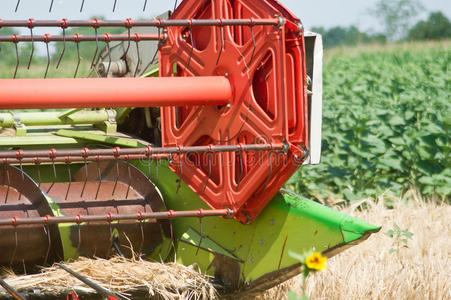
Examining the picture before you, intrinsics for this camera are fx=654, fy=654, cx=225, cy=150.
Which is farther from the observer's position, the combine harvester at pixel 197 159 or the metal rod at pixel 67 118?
the metal rod at pixel 67 118

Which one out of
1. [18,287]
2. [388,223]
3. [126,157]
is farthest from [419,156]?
[18,287]

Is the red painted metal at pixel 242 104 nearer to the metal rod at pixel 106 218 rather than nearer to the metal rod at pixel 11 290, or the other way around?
the metal rod at pixel 106 218

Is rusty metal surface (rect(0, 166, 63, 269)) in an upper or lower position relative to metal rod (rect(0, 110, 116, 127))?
lower

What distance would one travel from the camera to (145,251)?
329 cm

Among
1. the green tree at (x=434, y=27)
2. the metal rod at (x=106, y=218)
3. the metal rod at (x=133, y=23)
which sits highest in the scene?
the metal rod at (x=133, y=23)

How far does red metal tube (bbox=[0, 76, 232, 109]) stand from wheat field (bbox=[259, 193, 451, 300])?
1033 millimetres

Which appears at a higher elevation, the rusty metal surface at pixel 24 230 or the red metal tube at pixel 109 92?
the red metal tube at pixel 109 92

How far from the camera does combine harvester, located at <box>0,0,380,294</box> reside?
271 centimetres

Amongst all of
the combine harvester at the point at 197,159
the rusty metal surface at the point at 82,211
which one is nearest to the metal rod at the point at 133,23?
the combine harvester at the point at 197,159

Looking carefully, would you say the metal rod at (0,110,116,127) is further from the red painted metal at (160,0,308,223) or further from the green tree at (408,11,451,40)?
the green tree at (408,11,451,40)

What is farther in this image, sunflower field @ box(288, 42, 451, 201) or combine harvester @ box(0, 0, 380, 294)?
sunflower field @ box(288, 42, 451, 201)

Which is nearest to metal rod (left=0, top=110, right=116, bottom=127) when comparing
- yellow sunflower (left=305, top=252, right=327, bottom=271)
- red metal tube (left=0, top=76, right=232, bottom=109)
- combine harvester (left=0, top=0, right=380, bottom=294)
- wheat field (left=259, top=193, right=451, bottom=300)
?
combine harvester (left=0, top=0, right=380, bottom=294)

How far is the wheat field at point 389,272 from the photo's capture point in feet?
10.00

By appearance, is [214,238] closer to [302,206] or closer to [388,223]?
[302,206]
